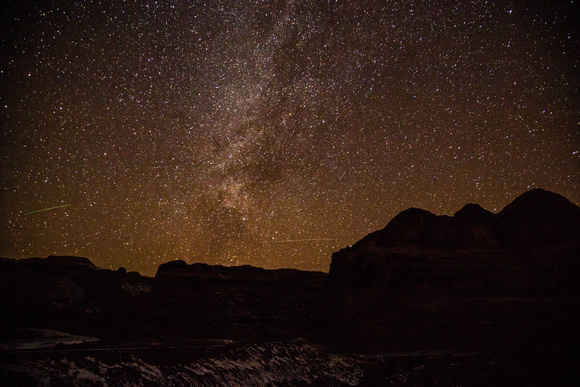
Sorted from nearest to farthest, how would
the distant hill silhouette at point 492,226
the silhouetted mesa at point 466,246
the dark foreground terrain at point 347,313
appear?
the dark foreground terrain at point 347,313
the silhouetted mesa at point 466,246
the distant hill silhouette at point 492,226

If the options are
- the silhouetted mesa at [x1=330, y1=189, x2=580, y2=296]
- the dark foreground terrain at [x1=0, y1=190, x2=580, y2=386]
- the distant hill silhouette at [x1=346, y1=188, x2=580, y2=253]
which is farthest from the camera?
the distant hill silhouette at [x1=346, y1=188, x2=580, y2=253]

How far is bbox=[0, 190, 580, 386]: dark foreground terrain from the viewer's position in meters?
13.8

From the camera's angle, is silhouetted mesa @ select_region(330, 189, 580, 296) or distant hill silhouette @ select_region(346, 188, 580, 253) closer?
silhouetted mesa @ select_region(330, 189, 580, 296)

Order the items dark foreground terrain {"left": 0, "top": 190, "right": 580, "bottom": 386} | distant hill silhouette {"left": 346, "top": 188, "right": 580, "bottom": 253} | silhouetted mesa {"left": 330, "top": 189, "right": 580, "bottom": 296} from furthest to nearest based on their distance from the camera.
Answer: distant hill silhouette {"left": 346, "top": 188, "right": 580, "bottom": 253} < silhouetted mesa {"left": 330, "top": 189, "right": 580, "bottom": 296} < dark foreground terrain {"left": 0, "top": 190, "right": 580, "bottom": 386}

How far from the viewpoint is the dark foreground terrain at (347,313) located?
45.2 ft

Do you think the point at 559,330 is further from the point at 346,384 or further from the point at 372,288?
the point at 346,384

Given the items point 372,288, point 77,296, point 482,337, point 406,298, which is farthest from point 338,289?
point 77,296

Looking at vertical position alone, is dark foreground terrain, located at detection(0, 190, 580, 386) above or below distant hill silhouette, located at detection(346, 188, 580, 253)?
below

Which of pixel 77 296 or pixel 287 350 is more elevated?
pixel 77 296

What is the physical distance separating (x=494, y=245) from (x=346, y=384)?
61.1 ft

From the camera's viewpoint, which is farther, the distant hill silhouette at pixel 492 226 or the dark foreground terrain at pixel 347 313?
the distant hill silhouette at pixel 492 226

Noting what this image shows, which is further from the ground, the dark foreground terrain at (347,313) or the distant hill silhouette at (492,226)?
the distant hill silhouette at (492,226)

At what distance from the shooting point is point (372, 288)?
27.4 metres

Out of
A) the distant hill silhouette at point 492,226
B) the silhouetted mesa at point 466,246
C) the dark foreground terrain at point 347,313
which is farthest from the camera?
the distant hill silhouette at point 492,226
